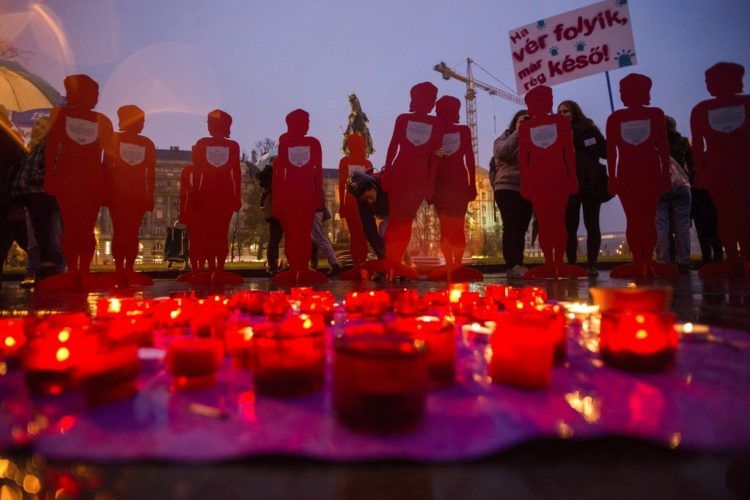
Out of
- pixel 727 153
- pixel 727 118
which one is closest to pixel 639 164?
pixel 727 153

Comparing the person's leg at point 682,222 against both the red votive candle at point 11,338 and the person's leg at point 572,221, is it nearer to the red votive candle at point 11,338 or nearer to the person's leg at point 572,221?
the person's leg at point 572,221

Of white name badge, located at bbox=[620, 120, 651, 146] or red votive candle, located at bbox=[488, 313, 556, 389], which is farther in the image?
white name badge, located at bbox=[620, 120, 651, 146]

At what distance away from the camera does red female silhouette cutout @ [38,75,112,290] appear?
4945 millimetres

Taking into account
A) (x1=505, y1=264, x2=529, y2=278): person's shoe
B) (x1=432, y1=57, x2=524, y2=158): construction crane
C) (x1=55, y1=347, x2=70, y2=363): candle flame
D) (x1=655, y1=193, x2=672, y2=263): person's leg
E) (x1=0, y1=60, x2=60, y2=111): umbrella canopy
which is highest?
(x1=432, y1=57, x2=524, y2=158): construction crane

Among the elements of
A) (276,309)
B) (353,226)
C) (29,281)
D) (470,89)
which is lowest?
(276,309)

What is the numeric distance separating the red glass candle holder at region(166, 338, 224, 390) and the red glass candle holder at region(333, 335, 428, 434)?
0.53 m

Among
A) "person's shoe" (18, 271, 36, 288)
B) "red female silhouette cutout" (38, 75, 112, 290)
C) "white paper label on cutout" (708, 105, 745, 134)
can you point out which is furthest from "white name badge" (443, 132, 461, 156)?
"person's shoe" (18, 271, 36, 288)

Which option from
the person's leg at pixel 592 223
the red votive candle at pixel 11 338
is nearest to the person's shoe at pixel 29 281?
the red votive candle at pixel 11 338

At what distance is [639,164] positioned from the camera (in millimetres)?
5152

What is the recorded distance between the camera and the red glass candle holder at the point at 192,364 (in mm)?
1273

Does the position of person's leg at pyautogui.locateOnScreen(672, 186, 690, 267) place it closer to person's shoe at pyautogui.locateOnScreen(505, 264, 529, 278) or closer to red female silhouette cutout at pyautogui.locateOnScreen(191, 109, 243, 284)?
person's shoe at pyautogui.locateOnScreen(505, 264, 529, 278)

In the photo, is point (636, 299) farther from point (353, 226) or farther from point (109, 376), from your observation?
point (353, 226)

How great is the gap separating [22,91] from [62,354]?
9488 mm

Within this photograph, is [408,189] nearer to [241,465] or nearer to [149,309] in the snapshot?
[149,309]
